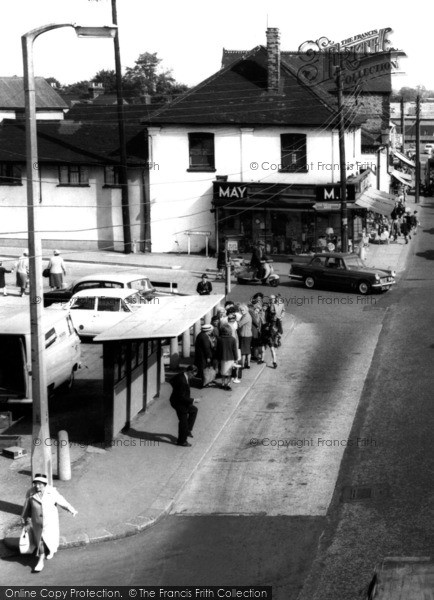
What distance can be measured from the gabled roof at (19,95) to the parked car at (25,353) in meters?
63.3

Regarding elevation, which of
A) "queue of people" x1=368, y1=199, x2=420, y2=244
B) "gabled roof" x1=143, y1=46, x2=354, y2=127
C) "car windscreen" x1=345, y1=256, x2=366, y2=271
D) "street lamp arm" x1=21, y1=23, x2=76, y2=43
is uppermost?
"gabled roof" x1=143, y1=46, x2=354, y2=127

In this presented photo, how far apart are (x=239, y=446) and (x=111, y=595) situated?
671 centimetres

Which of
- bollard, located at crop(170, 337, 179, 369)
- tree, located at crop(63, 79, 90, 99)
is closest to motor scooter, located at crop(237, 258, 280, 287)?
bollard, located at crop(170, 337, 179, 369)

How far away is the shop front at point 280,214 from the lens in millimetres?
44406

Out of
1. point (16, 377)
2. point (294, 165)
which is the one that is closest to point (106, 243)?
point (294, 165)

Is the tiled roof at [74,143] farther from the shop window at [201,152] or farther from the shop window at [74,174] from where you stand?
the shop window at [201,152]

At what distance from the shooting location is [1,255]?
45.4m

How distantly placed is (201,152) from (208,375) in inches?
977

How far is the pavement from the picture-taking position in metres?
14.5

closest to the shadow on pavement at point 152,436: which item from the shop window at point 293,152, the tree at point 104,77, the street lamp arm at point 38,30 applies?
the street lamp arm at point 38,30

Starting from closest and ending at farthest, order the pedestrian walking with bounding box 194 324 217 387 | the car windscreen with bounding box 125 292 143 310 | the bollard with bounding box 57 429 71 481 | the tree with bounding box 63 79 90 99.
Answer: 1. the bollard with bounding box 57 429 71 481
2. the pedestrian walking with bounding box 194 324 217 387
3. the car windscreen with bounding box 125 292 143 310
4. the tree with bounding box 63 79 90 99

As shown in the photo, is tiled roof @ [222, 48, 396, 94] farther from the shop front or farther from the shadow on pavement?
the shadow on pavement

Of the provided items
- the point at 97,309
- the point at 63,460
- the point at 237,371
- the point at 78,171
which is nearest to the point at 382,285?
the point at 97,309

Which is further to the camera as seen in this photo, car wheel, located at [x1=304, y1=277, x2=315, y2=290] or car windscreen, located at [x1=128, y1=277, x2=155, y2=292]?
car wheel, located at [x1=304, y1=277, x2=315, y2=290]
